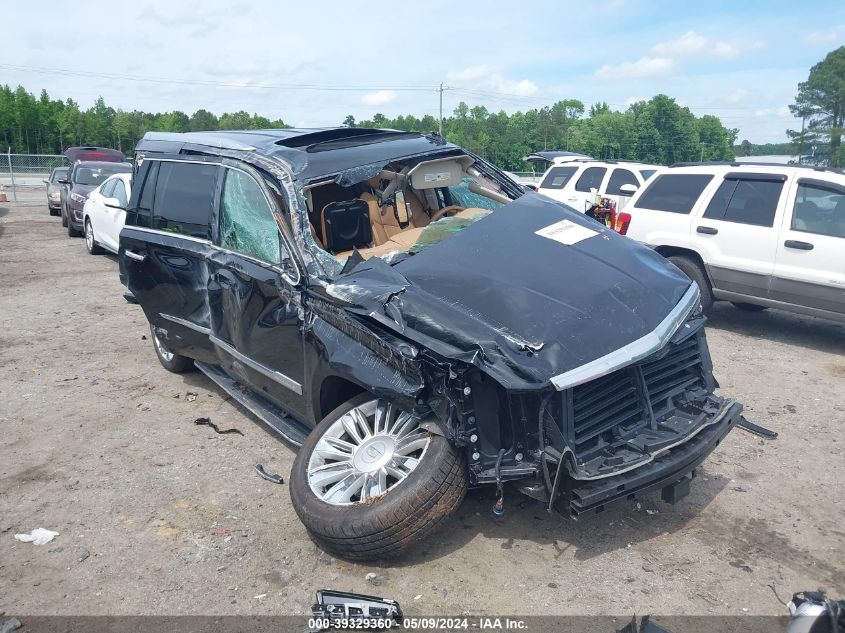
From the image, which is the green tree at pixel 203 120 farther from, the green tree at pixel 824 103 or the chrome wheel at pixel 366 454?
the chrome wheel at pixel 366 454

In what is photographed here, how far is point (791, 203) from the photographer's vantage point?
7.30m

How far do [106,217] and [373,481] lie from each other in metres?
10.3

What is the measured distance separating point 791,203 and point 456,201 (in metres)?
4.09

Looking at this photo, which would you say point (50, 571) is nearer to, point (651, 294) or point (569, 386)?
point (569, 386)

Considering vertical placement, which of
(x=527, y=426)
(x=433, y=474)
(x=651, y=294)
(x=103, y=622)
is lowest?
(x=103, y=622)

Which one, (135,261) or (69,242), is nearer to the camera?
(135,261)

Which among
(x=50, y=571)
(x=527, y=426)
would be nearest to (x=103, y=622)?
(x=50, y=571)

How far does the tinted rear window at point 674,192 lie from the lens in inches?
319

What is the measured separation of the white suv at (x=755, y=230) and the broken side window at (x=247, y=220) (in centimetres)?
531

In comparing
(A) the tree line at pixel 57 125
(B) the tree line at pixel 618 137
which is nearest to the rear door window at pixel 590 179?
(B) the tree line at pixel 618 137

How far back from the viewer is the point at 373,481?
11.4 ft

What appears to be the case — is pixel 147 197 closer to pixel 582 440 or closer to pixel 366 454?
pixel 366 454

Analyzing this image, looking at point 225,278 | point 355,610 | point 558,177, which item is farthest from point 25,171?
point 355,610

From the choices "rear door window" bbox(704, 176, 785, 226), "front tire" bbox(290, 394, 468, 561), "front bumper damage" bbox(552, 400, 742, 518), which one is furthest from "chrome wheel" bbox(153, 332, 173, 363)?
"rear door window" bbox(704, 176, 785, 226)
